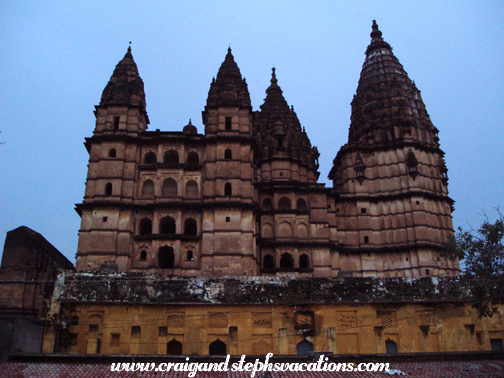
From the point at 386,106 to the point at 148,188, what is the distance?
70.5 feet

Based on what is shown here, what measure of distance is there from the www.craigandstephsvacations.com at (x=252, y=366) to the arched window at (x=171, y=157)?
20.7m

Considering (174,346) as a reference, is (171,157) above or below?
above

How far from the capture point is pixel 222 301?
20422 millimetres

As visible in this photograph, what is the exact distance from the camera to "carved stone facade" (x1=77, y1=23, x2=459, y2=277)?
32.0m

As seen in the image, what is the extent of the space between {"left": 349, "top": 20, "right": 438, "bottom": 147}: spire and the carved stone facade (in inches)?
4.7

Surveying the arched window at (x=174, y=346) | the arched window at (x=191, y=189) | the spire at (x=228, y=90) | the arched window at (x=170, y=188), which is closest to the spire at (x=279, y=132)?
the spire at (x=228, y=90)

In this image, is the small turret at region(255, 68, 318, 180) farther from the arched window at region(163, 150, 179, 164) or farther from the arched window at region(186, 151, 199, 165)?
the arched window at region(163, 150, 179, 164)

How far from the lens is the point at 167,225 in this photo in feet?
113

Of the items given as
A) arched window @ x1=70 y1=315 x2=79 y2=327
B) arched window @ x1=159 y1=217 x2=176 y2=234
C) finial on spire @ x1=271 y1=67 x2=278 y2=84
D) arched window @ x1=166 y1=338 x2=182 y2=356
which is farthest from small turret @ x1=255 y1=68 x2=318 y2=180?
arched window @ x1=70 y1=315 x2=79 y2=327

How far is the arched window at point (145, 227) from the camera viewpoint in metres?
33.0

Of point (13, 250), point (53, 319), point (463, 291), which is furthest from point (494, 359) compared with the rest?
point (13, 250)

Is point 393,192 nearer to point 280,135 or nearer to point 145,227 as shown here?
point 280,135

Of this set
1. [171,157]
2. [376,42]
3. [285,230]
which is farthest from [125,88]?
[376,42]

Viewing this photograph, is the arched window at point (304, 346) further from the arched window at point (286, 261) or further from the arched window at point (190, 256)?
the arched window at point (286, 261)
